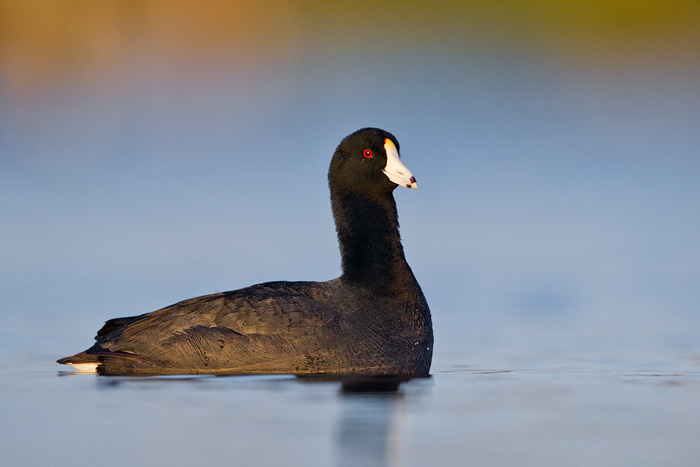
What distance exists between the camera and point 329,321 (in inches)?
349

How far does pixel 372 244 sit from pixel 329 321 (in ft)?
3.75

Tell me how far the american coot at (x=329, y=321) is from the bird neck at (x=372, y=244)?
1 cm

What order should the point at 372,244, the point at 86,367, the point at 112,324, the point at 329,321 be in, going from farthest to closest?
the point at 112,324
the point at 372,244
the point at 86,367
the point at 329,321

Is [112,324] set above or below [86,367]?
above

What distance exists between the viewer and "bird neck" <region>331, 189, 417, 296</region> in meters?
9.47

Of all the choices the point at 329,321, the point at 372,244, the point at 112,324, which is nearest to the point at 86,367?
the point at 112,324

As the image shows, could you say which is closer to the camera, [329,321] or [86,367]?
[329,321]

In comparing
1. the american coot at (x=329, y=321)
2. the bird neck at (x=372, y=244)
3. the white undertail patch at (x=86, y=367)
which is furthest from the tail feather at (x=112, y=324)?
the bird neck at (x=372, y=244)

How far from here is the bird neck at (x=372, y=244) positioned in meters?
9.47

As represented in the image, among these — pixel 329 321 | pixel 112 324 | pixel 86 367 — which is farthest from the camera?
pixel 112 324

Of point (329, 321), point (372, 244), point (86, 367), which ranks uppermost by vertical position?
point (372, 244)

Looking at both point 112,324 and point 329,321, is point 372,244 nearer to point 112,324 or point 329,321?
point 329,321

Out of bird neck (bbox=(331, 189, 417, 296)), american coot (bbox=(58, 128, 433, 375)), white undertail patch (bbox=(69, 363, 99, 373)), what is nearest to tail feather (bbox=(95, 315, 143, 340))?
american coot (bbox=(58, 128, 433, 375))

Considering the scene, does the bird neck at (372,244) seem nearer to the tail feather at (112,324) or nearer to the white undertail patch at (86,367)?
→ the tail feather at (112,324)
